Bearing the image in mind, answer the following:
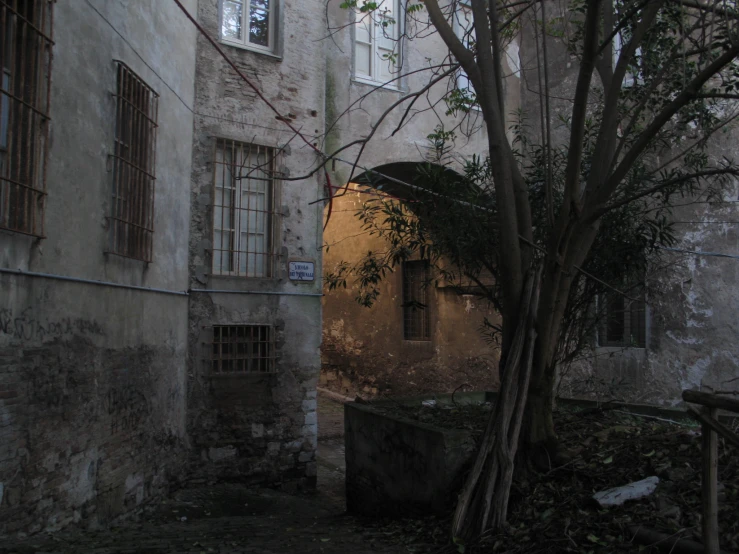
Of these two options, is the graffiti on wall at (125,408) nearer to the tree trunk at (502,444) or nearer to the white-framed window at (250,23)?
the tree trunk at (502,444)

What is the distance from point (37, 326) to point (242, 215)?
4200 millimetres

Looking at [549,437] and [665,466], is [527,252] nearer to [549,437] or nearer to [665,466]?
[549,437]

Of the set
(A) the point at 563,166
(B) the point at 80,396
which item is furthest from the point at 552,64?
(B) the point at 80,396

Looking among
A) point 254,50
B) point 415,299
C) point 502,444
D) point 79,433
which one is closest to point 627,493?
point 502,444

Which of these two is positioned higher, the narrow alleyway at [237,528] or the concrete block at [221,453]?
the concrete block at [221,453]

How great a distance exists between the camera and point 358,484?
7336 mm

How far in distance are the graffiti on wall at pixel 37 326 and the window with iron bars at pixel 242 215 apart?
305cm

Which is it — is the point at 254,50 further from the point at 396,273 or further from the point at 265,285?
the point at 396,273

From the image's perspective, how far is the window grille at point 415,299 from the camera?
45.0 ft

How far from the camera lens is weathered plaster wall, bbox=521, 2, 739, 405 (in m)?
9.99

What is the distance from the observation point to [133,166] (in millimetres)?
6660

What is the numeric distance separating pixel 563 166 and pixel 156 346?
17.8 feet

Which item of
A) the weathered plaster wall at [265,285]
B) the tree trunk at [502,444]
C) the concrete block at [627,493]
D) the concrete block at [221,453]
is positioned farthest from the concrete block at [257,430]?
the concrete block at [627,493]

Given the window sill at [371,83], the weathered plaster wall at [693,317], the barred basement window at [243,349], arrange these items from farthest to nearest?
1. the window sill at [371,83]
2. the weathered plaster wall at [693,317]
3. the barred basement window at [243,349]
